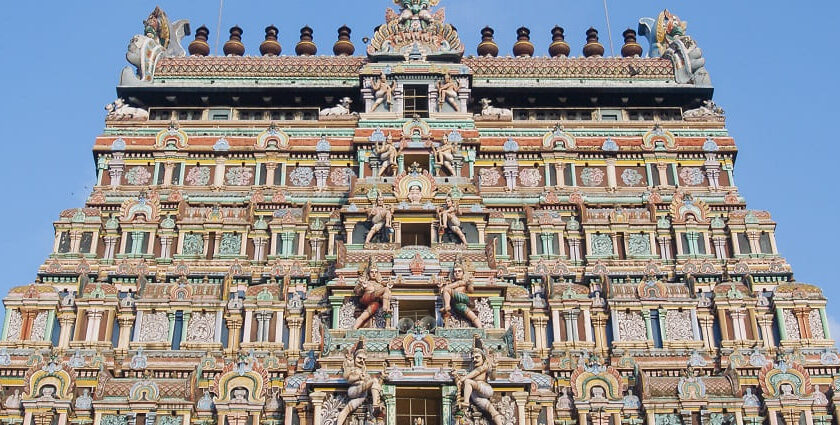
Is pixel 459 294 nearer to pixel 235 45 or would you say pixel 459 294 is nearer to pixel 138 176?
pixel 138 176

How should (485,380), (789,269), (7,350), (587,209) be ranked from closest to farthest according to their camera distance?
(485,380), (7,350), (789,269), (587,209)

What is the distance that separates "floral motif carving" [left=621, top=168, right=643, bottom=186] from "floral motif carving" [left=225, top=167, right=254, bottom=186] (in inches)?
451

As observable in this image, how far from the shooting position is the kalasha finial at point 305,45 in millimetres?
46562

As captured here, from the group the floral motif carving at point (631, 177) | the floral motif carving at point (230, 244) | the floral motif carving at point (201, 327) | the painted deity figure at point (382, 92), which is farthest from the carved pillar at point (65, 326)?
the floral motif carving at point (631, 177)

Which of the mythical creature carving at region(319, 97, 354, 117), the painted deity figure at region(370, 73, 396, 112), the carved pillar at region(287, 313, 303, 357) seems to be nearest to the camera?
the carved pillar at region(287, 313, 303, 357)

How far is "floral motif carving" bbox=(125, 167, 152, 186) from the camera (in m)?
37.7

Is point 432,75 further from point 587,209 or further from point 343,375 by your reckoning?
point 343,375

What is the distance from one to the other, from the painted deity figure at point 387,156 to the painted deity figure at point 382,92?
2.24 meters

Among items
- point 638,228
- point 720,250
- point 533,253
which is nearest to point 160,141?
point 533,253

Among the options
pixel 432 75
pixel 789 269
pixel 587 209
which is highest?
pixel 432 75

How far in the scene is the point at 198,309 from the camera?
1272 inches

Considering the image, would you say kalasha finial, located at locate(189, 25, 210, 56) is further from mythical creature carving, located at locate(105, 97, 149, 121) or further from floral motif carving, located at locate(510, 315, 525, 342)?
floral motif carving, located at locate(510, 315, 525, 342)

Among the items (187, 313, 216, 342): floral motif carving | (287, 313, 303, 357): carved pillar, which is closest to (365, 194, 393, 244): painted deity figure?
(287, 313, 303, 357): carved pillar

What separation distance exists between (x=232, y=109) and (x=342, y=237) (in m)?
8.58
